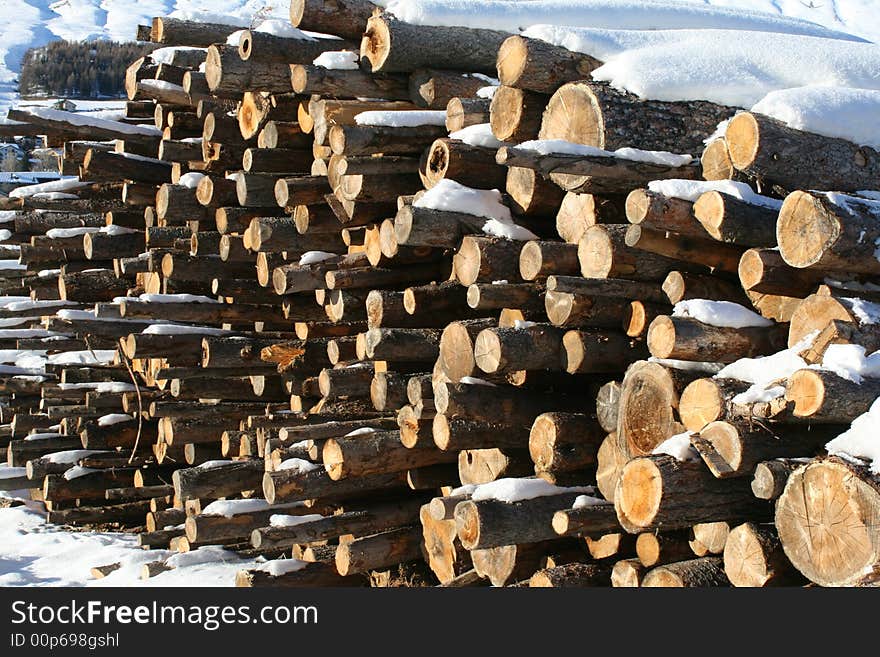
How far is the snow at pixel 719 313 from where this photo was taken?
4.87m

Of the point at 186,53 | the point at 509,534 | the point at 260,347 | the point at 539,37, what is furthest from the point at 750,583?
the point at 186,53

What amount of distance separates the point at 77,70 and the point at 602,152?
3087 inches

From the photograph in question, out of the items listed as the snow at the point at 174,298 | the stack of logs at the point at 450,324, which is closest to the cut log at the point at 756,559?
the stack of logs at the point at 450,324

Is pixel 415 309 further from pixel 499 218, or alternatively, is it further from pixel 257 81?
pixel 257 81

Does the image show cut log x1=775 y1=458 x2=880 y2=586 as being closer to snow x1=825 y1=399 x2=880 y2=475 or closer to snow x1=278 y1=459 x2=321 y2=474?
snow x1=825 y1=399 x2=880 y2=475

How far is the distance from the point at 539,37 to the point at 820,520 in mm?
3345

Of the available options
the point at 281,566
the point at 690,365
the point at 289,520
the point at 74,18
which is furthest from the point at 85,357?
the point at 74,18

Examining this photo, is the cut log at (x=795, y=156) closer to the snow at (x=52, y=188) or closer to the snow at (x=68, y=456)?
the snow at (x=68, y=456)

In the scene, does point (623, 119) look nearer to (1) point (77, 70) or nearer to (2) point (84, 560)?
(2) point (84, 560)

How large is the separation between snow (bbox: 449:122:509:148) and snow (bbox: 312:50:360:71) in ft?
3.39

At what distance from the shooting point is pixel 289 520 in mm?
7266

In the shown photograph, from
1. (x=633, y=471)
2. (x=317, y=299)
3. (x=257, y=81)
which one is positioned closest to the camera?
(x=633, y=471)

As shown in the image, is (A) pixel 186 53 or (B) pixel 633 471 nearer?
(B) pixel 633 471

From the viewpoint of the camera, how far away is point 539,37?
6117mm
